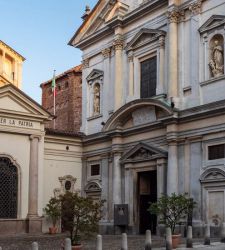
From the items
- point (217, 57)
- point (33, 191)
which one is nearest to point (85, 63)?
point (33, 191)

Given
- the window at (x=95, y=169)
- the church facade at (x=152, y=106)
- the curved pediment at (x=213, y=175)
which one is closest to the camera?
the curved pediment at (x=213, y=175)

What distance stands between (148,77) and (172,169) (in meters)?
5.98

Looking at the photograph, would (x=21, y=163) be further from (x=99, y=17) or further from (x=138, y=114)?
(x=99, y=17)

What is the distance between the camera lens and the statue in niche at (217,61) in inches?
906

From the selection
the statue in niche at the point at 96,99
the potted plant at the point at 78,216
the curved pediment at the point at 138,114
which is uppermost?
the statue in niche at the point at 96,99

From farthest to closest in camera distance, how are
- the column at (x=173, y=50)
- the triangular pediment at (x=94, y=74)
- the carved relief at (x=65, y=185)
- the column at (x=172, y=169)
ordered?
the triangular pediment at (x=94, y=74) < the carved relief at (x=65, y=185) < the column at (x=173, y=50) < the column at (x=172, y=169)

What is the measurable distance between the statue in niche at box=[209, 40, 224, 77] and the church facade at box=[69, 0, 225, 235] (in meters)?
0.05

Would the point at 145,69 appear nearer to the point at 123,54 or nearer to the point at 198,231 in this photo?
the point at 123,54

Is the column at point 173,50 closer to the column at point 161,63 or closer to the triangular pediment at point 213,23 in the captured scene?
the column at point 161,63

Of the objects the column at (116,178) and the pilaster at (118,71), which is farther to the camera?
the pilaster at (118,71)

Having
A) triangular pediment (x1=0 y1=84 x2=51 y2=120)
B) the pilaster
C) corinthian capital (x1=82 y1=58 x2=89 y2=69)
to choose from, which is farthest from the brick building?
triangular pediment (x1=0 y1=84 x2=51 y2=120)

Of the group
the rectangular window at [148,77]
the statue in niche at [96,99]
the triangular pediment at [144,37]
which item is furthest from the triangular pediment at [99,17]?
the rectangular window at [148,77]

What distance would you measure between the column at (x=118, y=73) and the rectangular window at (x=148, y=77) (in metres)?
1.54

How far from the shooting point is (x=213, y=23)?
2345cm
